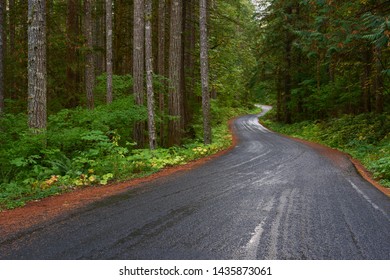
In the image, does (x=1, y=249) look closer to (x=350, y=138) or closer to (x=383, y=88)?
(x=350, y=138)

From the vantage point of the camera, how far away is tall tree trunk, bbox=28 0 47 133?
8297mm

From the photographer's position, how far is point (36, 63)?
8.54 metres

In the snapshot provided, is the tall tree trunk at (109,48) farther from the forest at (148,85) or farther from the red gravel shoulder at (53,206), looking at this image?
the red gravel shoulder at (53,206)

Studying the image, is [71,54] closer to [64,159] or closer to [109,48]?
[109,48]

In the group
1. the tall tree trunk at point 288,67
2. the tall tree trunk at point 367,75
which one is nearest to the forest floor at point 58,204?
the tall tree trunk at point 367,75

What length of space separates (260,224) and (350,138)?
15571mm

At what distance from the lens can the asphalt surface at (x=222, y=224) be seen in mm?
3865

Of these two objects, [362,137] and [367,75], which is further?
[367,75]

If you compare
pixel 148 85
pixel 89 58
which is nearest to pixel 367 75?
pixel 148 85

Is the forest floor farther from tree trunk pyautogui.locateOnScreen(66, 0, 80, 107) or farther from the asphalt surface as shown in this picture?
tree trunk pyautogui.locateOnScreen(66, 0, 80, 107)

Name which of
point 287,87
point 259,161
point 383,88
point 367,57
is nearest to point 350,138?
point 383,88

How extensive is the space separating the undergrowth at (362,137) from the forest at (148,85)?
89 millimetres

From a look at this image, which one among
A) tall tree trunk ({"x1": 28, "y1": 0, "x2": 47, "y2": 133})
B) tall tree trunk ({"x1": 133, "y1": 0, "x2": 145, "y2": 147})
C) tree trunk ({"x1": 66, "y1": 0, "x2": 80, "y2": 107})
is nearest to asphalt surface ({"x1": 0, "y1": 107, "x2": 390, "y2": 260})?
tall tree trunk ({"x1": 28, "y1": 0, "x2": 47, "y2": 133})

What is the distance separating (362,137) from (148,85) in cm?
1260
